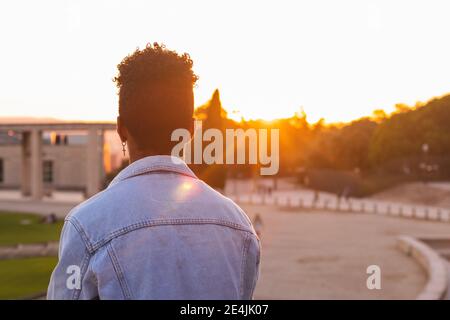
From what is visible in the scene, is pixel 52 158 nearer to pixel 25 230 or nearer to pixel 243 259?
pixel 25 230

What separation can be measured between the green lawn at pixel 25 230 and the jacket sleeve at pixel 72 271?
1745 centimetres

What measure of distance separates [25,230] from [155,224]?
2211 centimetres

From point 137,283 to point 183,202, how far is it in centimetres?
27

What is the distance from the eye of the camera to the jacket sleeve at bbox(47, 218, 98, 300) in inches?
65.4

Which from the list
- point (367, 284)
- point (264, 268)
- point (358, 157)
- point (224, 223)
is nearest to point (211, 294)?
point (224, 223)

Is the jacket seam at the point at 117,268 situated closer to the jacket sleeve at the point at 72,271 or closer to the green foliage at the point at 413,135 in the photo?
the jacket sleeve at the point at 72,271

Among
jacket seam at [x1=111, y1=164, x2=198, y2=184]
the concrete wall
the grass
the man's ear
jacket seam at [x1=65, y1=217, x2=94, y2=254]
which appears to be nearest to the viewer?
jacket seam at [x1=65, y1=217, x2=94, y2=254]

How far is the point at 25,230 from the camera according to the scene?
73.7ft

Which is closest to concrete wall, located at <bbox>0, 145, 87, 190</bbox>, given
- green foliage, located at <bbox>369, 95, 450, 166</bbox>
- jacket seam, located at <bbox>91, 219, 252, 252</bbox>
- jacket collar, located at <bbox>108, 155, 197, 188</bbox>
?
green foliage, located at <bbox>369, 95, 450, 166</bbox>

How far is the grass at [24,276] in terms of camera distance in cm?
1054

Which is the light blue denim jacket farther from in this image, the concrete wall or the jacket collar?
the concrete wall

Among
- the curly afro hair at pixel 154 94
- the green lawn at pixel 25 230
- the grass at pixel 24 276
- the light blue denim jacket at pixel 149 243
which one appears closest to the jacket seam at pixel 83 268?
the light blue denim jacket at pixel 149 243

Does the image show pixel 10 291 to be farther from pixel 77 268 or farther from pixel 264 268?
pixel 77 268
